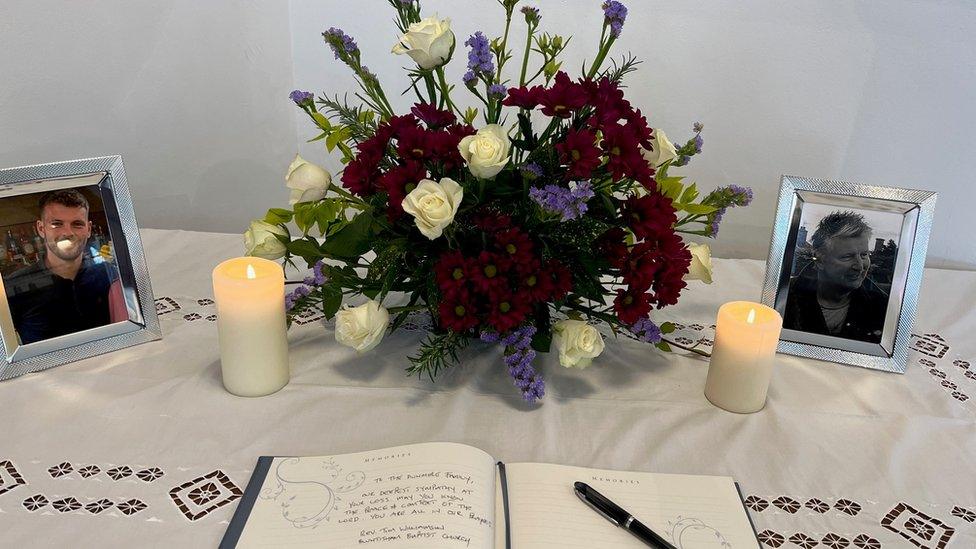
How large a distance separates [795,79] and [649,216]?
887mm

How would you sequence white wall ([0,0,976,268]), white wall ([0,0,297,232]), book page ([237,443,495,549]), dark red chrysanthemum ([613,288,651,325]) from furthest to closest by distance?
white wall ([0,0,976,268])
white wall ([0,0,297,232])
dark red chrysanthemum ([613,288,651,325])
book page ([237,443,495,549])

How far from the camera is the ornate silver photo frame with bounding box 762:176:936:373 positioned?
1.03m

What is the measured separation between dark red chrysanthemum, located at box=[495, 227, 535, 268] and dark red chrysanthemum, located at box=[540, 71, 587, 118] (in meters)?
0.13

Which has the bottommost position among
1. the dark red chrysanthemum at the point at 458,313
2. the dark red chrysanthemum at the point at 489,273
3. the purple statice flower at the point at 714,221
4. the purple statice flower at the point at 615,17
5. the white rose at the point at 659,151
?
the dark red chrysanthemum at the point at 458,313

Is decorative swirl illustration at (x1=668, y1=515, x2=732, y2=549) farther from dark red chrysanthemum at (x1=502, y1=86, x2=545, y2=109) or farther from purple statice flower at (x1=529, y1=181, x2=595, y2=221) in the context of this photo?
dark red chrysanthemum at (x1=502, y1=86, x2=545, y2=109)

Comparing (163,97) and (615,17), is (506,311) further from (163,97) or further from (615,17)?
(163,97)

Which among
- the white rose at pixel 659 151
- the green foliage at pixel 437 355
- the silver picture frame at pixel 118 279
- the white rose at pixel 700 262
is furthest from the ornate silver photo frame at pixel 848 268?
the silver picture frame at pixel 118 279

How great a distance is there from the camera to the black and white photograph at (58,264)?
907 mm

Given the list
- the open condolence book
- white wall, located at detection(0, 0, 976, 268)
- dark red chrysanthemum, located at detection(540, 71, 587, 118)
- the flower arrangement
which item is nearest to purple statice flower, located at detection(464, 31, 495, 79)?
the flower arrangement

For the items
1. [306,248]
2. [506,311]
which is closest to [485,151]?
[506,311]

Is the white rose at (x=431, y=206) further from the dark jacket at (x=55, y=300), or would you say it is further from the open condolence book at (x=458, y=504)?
the dark jacket at (x=55, y=300)

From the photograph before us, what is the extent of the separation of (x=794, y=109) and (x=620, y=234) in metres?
0.89

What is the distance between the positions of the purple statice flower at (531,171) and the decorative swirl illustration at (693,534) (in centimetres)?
38

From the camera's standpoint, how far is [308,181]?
2.95 feet
